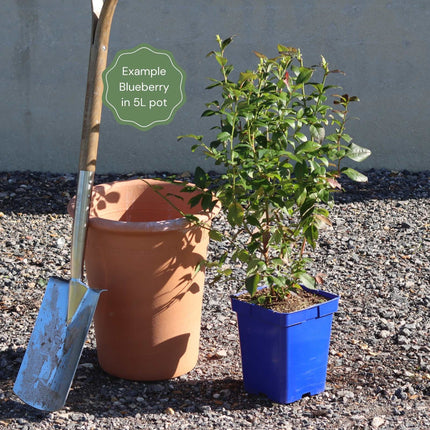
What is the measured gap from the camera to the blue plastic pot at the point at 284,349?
2.59 metres

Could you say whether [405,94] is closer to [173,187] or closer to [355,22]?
[355,22]

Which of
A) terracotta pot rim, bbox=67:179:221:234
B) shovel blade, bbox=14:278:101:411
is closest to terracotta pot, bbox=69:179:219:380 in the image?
terracotta pot rim, bbox=67:179:221:234

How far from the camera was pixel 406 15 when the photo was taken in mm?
6098

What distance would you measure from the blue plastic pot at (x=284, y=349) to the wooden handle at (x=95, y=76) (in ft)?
2.64

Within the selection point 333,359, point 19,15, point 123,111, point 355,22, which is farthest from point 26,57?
point 333,359

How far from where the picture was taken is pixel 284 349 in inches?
102

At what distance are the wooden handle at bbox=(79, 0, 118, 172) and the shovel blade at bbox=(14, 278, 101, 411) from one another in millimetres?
545

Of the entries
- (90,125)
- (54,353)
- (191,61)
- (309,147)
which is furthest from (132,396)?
(191,61)

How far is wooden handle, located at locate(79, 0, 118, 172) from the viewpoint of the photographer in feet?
8.74

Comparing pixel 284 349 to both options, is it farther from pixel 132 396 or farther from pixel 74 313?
pixel 74 313

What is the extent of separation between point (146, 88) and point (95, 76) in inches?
9.9

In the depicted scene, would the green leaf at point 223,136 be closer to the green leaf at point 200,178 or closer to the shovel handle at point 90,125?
the green leaf at point 200,178

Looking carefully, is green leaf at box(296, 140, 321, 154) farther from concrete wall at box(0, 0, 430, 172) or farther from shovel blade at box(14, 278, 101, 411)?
concrete wall at box(0, 0, 430, 172)

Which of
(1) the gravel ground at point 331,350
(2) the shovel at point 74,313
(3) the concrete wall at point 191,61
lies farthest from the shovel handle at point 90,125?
(3) the concrete wall at point 191,61
